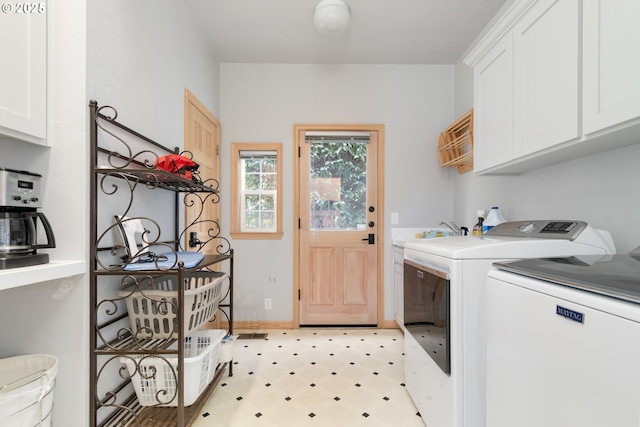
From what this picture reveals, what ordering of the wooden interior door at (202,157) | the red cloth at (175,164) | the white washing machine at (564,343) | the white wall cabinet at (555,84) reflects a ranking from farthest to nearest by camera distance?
the wooden interior door at (202,157)
the red cloth at (175,164)
the white wall cabinet at (555,84)
the white washing machine at (564,343)

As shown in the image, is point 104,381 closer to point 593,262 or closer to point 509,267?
point 509,267

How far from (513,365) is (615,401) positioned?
35 cm

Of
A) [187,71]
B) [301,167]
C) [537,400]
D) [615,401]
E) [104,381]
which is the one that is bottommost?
[104,381]

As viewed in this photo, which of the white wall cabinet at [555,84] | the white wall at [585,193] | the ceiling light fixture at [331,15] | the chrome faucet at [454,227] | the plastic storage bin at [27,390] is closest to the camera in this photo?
the plastic storage bin at [27,390]

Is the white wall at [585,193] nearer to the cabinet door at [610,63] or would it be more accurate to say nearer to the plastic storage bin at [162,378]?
the cabinet door at [610,63]

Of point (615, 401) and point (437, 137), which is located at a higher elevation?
point (437, 137)

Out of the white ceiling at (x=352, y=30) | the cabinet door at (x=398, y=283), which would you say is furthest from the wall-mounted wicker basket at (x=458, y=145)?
the cabinet door at (x=398, y=283)

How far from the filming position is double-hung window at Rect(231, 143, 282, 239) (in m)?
3.00

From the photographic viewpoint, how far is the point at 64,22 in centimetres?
118

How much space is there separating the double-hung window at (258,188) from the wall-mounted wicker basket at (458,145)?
166 centimetres

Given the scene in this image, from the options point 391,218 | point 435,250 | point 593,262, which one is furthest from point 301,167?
point 593,262

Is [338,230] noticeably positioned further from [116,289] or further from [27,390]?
[27,390]

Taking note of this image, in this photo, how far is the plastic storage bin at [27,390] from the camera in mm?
877

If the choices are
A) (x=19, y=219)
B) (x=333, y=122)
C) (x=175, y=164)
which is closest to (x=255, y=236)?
(x=333, y=122)
